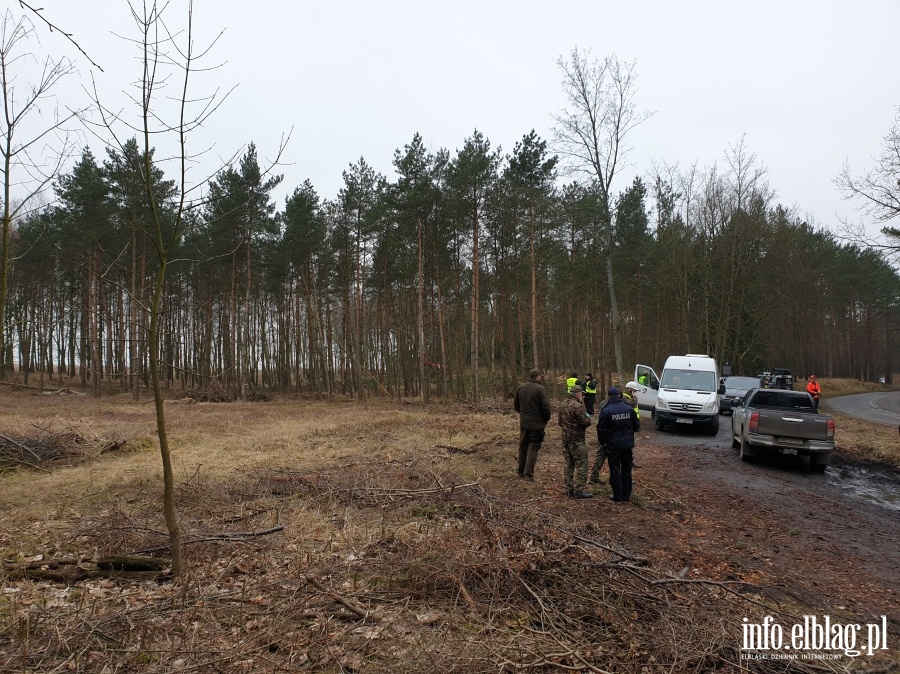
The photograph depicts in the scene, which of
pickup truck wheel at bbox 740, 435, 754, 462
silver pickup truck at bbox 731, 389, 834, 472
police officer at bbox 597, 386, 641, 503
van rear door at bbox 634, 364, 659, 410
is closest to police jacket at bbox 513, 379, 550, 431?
police officer at bbox 597, 386, 641, 503

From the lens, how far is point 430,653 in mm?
3439

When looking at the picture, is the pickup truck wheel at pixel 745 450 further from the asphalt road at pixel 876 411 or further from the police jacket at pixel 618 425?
the asphalt road at pixel 876 411

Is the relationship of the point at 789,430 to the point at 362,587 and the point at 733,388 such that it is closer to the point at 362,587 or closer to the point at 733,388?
the point at 362,587

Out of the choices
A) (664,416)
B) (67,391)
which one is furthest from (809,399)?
(67,391)

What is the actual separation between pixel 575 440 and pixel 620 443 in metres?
0.73

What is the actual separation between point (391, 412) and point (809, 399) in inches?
625

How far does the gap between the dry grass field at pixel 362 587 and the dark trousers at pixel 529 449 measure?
2.16ft

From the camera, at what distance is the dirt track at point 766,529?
539 cm

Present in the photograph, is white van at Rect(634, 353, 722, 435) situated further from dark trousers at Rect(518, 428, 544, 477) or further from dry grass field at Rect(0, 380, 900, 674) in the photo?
dark trousers at Rect(518, 428, 544, 477)

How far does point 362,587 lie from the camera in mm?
4508

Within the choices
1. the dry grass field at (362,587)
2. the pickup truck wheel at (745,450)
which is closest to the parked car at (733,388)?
the pickup truck wheel at (745,450)

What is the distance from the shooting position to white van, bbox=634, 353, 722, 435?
17.6 meters

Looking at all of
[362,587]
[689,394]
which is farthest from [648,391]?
[362,587]

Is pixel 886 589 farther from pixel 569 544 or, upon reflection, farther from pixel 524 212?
pixel 524 212
